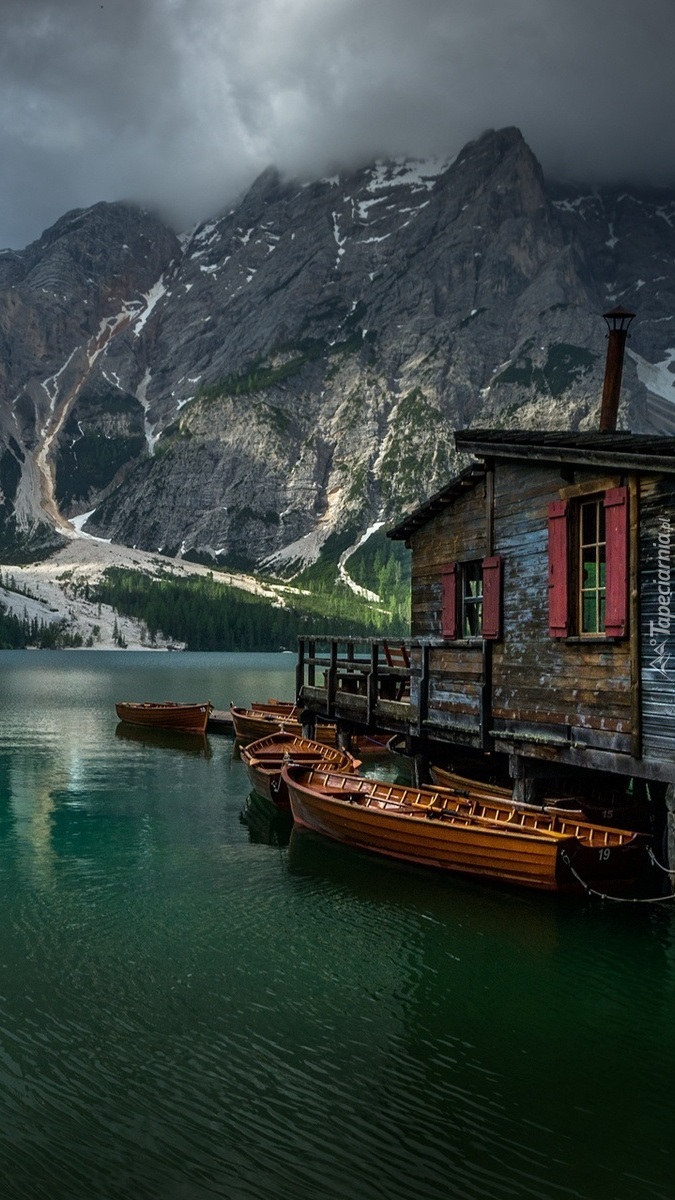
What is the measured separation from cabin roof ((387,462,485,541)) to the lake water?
10965 mm

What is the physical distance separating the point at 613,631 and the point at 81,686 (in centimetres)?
9073

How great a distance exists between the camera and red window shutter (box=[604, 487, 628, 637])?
19.0 m

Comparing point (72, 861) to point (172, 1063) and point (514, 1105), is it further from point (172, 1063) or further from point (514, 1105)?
point (514, 1105)

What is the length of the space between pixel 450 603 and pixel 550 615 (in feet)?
20.0

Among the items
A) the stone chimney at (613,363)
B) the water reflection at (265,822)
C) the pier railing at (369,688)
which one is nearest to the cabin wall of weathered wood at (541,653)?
the stone chimney at (613,363)

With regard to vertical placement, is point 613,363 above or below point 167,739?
above

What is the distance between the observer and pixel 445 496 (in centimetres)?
2697

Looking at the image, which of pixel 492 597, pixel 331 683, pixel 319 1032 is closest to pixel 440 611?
pixel 492 597

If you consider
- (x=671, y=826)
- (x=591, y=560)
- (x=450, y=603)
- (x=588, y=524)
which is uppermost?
(x=588, y=524)

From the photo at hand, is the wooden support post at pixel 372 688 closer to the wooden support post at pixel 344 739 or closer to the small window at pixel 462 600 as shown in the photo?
the small window at pixel 462 600

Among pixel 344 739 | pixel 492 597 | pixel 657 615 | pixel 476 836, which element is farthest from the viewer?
pixel 344 739

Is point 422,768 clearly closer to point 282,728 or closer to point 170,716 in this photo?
point 282,728

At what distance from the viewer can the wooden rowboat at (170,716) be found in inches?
2343

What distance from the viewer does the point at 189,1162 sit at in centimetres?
1028
